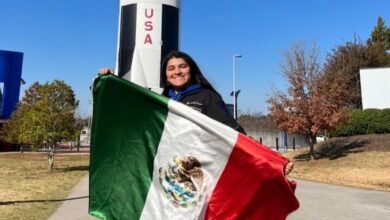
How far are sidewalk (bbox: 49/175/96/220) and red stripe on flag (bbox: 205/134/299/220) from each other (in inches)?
253

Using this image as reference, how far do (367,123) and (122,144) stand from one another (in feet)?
82.7

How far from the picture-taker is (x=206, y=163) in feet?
11.9

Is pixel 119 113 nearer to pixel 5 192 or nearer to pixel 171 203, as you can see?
pixel 171 203

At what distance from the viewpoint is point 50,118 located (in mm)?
21812

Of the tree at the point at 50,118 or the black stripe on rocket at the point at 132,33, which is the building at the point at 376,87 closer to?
the tree at the point at 50,118

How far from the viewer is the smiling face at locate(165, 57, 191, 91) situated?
3955 millimetres

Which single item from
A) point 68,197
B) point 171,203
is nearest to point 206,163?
point 171,203

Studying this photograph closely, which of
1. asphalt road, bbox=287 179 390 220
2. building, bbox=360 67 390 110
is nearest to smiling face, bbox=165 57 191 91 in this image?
asphalt road, bbox=287 179 390 220

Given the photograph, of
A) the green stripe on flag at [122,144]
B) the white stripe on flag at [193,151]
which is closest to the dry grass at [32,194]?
the green stripe on flag at [122,144]

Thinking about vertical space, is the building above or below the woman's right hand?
above

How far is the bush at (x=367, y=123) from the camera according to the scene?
2624cm

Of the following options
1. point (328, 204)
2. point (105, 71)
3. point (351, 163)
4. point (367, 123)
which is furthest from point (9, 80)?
point (105, 71)

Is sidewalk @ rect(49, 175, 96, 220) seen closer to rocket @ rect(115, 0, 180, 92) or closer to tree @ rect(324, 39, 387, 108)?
rocket @ rect(115, 0, 180, 92)

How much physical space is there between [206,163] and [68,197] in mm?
9905
